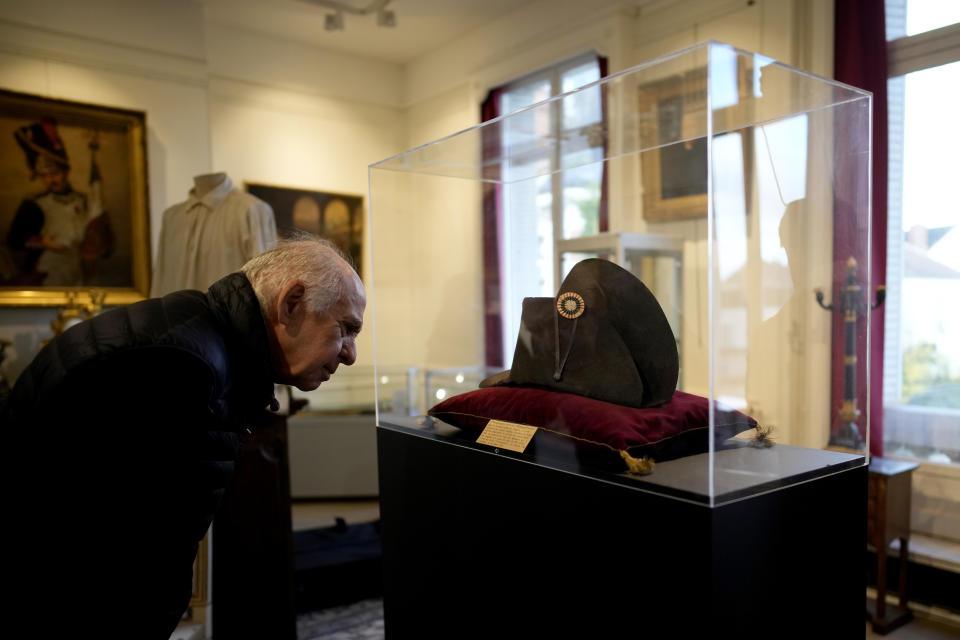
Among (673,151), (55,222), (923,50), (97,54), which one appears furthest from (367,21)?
(673,151)

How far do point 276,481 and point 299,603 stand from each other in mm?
958

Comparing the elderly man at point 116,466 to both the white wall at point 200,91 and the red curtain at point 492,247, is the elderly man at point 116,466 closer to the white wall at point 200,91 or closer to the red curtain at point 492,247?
the red curtain at point 492,247

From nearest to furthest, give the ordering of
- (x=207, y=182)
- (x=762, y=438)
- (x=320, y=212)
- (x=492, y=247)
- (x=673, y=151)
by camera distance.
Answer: (x=762, y=438), (x=673, y=151), (x=492, y=247), (x=207, y=182), (x=320, y=212)

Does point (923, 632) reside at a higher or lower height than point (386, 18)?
lower

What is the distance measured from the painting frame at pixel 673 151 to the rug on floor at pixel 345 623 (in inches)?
98.6

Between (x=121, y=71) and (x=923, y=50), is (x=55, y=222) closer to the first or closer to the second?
(x=121, y=71)

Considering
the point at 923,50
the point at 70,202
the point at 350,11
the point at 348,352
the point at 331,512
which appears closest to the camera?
the point at 348,352

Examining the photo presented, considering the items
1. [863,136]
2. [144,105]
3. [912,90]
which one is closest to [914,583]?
[912,90]

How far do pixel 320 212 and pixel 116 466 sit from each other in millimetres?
5703

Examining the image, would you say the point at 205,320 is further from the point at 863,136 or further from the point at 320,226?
the point at 320,226

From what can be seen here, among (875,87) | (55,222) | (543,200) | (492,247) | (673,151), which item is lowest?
(492,247)

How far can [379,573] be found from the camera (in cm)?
402

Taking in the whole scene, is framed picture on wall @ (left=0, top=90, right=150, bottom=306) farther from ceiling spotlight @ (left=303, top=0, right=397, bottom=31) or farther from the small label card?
the small label card

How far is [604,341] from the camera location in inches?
66.0
